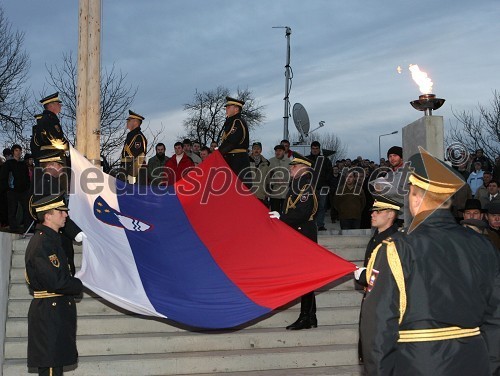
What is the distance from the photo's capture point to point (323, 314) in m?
8.34

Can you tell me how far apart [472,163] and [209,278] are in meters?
10.1

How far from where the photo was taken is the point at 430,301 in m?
3.49

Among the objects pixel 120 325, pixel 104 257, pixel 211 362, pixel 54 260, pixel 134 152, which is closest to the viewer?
pixel 54 260

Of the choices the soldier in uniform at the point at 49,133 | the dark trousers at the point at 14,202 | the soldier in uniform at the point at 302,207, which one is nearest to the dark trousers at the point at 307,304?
the soldier in uniform at the point at 302,207

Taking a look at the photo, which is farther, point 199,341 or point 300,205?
point 300,205

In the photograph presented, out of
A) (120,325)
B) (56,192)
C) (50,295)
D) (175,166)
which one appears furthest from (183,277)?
(175,166)

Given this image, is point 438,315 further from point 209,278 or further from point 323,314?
point 323,314

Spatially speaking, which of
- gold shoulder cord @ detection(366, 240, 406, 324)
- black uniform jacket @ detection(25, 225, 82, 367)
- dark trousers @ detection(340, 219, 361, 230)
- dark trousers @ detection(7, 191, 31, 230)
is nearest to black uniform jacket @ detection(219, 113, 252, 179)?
dark trousers @ detection(340, 219, 361, 230)

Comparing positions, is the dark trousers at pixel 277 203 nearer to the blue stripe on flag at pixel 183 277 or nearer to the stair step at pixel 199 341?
the stair step at pixel 199 341

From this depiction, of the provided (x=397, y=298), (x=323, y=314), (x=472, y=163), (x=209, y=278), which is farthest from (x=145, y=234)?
(x=472, y=163)

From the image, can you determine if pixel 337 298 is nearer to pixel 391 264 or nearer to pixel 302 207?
pixel 302 207

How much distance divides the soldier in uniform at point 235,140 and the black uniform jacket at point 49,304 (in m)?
4.57

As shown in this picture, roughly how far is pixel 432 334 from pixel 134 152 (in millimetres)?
8579

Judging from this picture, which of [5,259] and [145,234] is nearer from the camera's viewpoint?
[145,234]
